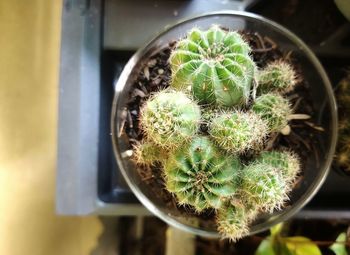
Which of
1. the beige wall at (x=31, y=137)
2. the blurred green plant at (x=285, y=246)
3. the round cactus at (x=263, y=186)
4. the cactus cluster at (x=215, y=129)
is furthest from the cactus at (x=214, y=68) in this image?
the beige wall at (x=31, y=137)

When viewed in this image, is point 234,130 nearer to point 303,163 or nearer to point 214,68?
point 214,68

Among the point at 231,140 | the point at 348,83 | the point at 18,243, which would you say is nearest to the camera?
the point at 231,140

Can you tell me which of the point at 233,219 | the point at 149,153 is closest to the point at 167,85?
the point at 149,153

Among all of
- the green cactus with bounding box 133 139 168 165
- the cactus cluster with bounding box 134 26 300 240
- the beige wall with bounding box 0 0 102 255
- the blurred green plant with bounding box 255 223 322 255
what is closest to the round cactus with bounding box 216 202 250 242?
the cactus cluster with bounding box 134 26 300 240

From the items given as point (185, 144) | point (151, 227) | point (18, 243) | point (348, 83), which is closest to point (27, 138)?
point (18, 243)

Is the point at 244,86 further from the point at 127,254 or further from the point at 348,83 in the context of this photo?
the point at 127,254

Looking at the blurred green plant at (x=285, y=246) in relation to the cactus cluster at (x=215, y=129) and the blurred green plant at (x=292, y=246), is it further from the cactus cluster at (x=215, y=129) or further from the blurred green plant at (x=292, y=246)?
the cactus cluster at (x=215, y=129)
